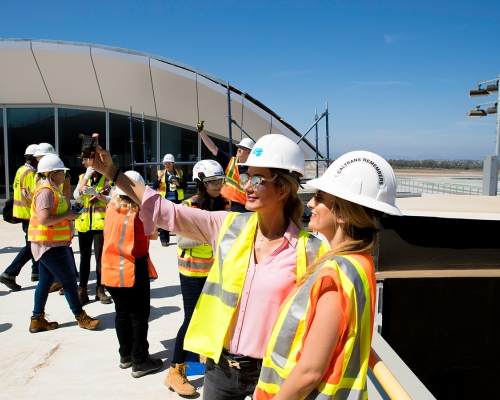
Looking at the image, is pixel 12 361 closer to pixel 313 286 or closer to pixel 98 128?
pixel 313 286

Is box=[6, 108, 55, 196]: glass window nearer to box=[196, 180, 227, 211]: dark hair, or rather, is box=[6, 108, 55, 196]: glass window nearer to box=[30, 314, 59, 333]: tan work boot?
box=[30, 314, 59, 333]: tan work boot

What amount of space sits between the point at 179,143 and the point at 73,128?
3.60 metres

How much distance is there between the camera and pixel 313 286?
1.41 meters

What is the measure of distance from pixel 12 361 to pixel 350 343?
Result: 3836mm

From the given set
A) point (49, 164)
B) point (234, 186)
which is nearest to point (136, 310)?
point (49, 164)

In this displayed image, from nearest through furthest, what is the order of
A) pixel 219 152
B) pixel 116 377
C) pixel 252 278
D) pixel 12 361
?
pixel 252 278
pixel 116 377
pixel 12 361
pixel 219 152

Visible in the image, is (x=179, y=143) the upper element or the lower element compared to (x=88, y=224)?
upper

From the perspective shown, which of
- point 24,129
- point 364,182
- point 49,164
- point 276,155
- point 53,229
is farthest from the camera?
point 24,129

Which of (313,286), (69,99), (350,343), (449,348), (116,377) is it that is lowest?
(116,377)

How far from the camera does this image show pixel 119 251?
12.0 ft

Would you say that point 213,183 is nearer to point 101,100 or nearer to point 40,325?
point 40,325

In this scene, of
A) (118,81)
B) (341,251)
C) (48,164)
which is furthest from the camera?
(118,81)

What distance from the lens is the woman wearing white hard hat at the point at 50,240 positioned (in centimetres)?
449

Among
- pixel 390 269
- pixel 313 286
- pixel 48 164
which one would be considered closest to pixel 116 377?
pixel 48 164
